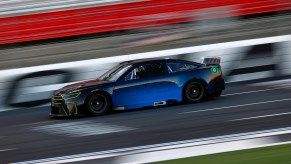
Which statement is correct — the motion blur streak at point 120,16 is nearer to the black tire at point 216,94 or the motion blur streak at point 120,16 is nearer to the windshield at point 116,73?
the windshield at point 116,73

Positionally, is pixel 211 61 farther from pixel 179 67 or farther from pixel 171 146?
pixel 171 146

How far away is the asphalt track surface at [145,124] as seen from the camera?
9055 millimetres

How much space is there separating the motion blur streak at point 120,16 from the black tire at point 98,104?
357 inches

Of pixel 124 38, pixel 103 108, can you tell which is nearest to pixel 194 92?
pixel 103 108

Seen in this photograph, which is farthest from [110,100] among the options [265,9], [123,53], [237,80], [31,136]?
[265,9]

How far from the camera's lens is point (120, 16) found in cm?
2181

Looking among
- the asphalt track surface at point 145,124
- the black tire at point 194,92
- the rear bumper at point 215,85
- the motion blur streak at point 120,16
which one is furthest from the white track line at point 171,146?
the motion blur streak at point 120,16

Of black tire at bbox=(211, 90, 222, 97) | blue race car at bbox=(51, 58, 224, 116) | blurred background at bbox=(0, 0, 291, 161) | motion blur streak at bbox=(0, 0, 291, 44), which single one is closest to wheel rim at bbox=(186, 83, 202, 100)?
blue race car at bbox=(51, 58, 224, 116)

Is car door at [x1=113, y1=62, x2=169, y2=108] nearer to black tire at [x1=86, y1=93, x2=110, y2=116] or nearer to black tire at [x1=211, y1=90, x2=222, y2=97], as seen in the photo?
black tire at [x1=86, y1=93, x2=110, y2=116]

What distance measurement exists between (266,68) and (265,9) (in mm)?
6402

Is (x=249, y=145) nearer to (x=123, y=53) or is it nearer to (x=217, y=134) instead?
(x=217, y=134)

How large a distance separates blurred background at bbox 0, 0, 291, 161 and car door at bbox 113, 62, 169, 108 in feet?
9.22

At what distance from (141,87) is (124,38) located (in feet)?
26.4

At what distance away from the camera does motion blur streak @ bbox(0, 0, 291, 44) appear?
2114cm
